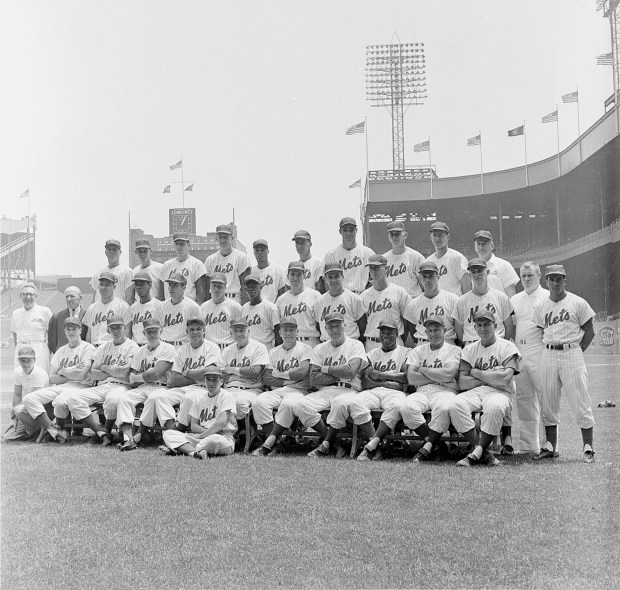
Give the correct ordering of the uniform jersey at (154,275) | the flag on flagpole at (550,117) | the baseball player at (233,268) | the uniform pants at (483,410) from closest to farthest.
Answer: the uniform pants at (483,410)
the baseball player at (233,268)
the uniform jersey at (154,275)
the flag on flagpole at (550,117)

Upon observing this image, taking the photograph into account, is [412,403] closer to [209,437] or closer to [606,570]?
[209,437]

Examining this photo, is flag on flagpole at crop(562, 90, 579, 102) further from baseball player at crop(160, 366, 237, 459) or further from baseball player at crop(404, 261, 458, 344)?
baseball player at crop(160, 366, 237, 459)

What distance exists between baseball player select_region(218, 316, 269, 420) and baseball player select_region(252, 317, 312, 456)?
96mm

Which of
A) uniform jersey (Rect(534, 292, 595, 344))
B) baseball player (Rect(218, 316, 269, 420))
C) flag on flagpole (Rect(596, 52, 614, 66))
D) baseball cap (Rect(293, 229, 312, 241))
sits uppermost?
flag on flagpole (Rect(596, 52, 614, 66))

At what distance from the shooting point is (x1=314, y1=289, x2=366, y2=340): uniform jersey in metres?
7.80

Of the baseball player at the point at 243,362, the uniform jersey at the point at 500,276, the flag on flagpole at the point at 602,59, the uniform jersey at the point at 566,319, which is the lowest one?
the baseball player at the point at 243,362

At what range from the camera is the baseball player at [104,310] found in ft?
28.5

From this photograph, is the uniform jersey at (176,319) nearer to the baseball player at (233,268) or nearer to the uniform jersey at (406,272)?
the baseball player at (233,268)

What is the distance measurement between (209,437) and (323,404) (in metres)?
1.13

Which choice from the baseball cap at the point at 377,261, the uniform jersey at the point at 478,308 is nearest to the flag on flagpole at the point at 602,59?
the uniform jersey at the point at 478,308

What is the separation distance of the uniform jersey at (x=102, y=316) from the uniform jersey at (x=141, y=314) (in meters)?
0.10

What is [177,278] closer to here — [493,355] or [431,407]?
[431,407]

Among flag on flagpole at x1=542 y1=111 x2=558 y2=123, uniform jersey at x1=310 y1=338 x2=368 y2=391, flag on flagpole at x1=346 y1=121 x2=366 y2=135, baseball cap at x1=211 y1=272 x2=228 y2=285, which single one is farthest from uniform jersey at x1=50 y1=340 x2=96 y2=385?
flag on flagpole at x1=542 y1=111 x2=558 y2=123

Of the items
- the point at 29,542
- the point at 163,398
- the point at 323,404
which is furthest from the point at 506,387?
the point at 29,542
